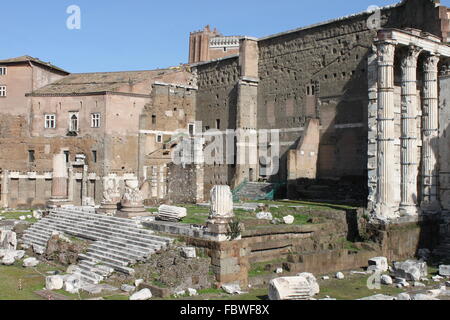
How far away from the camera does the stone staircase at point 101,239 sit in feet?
47.4

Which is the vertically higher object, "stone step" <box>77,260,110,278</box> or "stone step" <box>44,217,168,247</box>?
"stone step" <box>44,217,168,247</box>

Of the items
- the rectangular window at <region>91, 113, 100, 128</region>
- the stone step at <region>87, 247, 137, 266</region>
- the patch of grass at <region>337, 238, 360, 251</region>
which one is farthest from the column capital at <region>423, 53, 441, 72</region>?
the rectangular window at <region>91, 113, 100, 128</region>

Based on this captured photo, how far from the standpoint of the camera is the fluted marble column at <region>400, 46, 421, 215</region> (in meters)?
19.6

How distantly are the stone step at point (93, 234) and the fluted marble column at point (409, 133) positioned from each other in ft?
32.5

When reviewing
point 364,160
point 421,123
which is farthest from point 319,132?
point 421,123

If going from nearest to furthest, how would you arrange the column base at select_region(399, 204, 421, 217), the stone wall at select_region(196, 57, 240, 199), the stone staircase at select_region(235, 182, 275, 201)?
the column base at select_region(399, 204, 421, 217), the stone staircase at select_region(235, 182, 275, 201), the stone wall at select_region(196, 57, 240, 199)

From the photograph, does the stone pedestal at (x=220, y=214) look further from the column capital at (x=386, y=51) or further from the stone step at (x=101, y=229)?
the column capital at (x=386, y=51)

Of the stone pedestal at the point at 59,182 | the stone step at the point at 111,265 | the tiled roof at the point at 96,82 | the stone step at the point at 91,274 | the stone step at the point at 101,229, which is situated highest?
the tiled roof at the point at 96,82

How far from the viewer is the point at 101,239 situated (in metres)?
16.8

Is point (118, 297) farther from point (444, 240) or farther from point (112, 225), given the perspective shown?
point (444, 240)

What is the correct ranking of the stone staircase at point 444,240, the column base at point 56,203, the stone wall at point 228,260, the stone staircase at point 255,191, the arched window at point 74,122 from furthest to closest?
the arched window at point 74,122 < the stone staircase at point 255,191 < the column base at point 56,203 < the stone staircase at point 444,240 < the stone wall at point 228,260

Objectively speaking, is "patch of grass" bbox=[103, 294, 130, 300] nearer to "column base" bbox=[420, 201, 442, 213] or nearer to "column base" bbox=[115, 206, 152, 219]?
"column base" bbox=[115, 206, 152, 219]

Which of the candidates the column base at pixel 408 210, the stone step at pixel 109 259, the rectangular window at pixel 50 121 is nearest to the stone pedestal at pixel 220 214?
the stone step at pixel 109 259

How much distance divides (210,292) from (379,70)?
10794 mm
